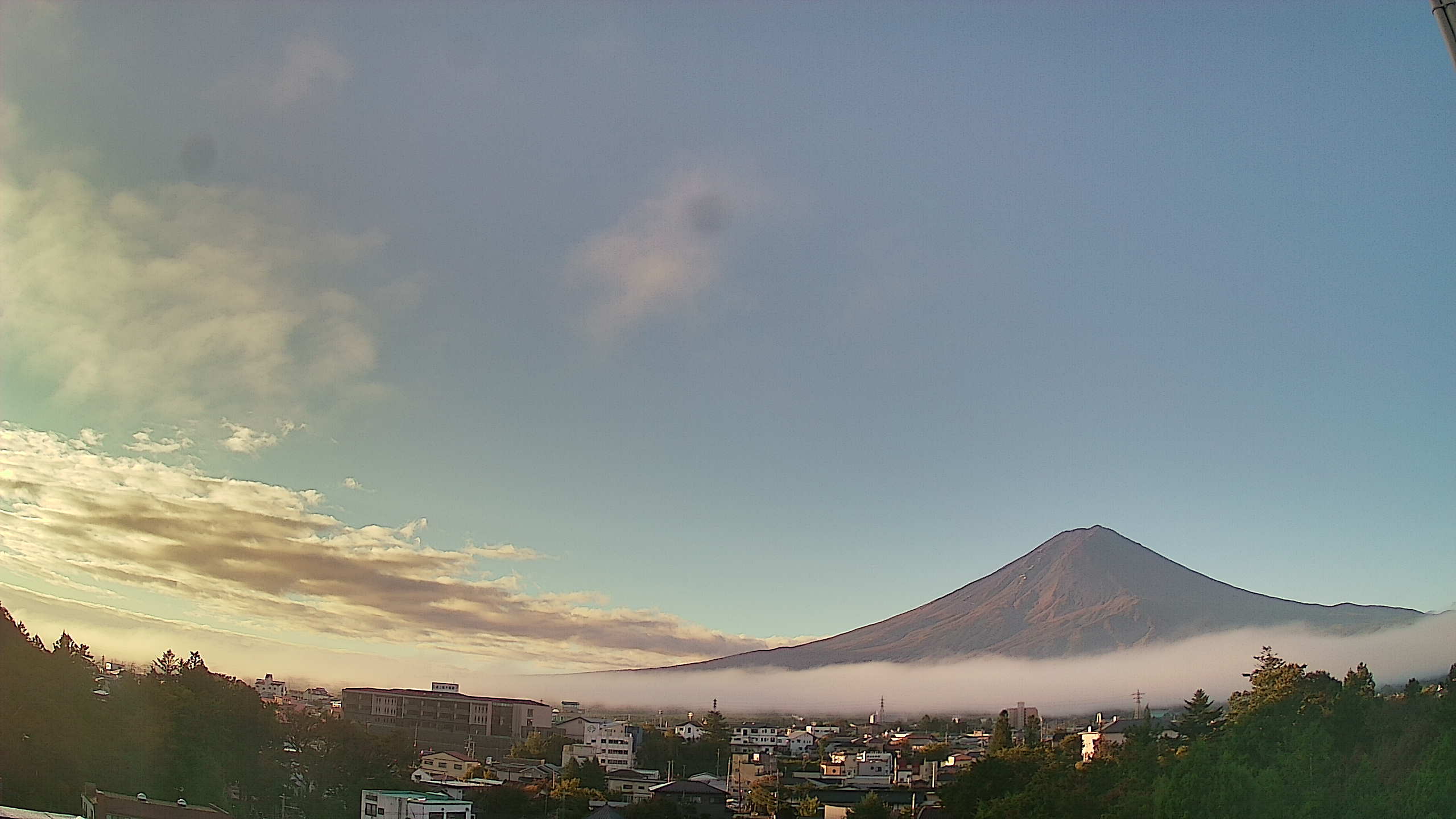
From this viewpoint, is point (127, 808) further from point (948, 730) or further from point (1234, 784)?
point (948, 730)

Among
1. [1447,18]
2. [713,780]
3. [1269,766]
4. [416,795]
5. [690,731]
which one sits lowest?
[713,780]

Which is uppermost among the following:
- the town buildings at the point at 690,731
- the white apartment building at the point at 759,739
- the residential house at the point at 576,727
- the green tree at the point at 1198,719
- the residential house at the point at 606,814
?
the green tree at the point at 1198,719

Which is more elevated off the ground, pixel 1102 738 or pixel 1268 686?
pixel 1268 686

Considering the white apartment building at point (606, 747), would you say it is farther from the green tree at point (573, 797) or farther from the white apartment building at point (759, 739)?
the green tree at point (573, 797)

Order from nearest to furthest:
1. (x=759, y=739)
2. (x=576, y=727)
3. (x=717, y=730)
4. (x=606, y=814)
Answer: (x=606, y=814), (x=576, y=727), (x=717, y=730), (x=759, y=739)

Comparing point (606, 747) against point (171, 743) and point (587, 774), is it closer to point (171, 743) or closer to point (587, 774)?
point (587, 774)

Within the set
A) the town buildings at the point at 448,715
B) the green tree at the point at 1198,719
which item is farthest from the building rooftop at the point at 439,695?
the green tree at the point at 1198,719

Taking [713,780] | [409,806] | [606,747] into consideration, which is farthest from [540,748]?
Result: [409,806]
